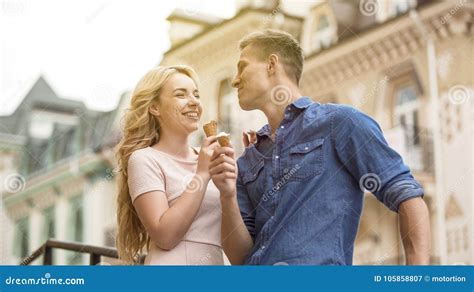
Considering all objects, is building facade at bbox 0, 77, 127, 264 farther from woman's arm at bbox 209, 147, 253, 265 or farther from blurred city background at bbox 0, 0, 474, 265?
woman's arm at bbox 209, 147, 253, 265

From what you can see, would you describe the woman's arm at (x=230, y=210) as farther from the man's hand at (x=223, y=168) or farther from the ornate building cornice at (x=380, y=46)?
the ornate building cornice at (x=380, y=46)

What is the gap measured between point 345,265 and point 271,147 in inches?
14.2

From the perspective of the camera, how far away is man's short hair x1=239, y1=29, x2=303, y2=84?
2203 millimetres

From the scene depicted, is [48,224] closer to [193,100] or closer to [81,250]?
[81,250]

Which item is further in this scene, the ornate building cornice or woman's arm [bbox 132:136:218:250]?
the ornate building cornice

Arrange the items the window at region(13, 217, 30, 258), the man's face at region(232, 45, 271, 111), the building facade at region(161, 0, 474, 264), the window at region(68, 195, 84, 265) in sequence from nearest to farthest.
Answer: the man's face at region(232, 45, 271, 111) → the building facade at region(161, 0, 474, 264) → the window at region(68, 195, 84, 265) → the window at region(13, 217, 30, 258)

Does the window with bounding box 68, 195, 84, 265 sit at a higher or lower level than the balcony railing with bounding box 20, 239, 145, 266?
lower

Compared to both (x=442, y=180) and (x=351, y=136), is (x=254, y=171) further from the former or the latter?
(x=442, y=180)

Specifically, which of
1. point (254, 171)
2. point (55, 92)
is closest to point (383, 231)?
point (55, 92)

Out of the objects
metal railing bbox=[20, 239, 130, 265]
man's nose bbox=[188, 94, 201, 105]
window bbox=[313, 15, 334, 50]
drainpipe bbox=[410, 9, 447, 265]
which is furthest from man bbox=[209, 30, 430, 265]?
window bbox=[313, 15, 334, 50]

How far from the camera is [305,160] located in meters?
2.06

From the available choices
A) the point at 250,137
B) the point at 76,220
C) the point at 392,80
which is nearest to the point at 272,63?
the point at 250,137

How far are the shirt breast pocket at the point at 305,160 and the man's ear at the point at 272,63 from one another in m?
0.20

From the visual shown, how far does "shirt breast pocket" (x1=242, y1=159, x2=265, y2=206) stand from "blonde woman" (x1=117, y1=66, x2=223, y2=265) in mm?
90
